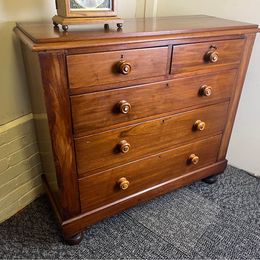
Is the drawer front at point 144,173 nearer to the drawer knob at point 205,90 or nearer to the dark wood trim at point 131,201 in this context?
the dark wood trim at point 131,201

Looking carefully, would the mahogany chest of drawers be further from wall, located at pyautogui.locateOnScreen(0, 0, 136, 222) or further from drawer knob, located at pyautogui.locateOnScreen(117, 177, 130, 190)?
wall, located at pyautogui.locateOnScreen(0, 0, 136, 222)

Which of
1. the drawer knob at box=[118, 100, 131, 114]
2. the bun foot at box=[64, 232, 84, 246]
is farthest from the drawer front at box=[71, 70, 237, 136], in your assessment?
the bun foot at box=[64, 232, 84, 246]

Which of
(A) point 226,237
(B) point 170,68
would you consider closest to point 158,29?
(B) point 170,68

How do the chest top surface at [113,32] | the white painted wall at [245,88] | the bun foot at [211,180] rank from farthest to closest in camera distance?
the bun foot at [211,180] → the white painted wall at [245,88] → the chest top surface at [113,32]

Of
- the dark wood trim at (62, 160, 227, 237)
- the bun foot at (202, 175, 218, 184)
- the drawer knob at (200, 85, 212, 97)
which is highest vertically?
the drawer knob at (200, 85, 212, 97)

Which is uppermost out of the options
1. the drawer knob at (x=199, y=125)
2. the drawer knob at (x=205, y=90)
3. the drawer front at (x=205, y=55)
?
the drawer front at (x=205, y=55)

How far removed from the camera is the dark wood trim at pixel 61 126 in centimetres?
84

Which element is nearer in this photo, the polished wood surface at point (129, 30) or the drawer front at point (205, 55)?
the polished wood surface at point (129, 30)

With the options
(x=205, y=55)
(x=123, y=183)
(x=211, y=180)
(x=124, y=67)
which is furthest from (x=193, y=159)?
(x=124, y=67)

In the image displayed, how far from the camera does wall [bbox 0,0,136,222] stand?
1.10 m

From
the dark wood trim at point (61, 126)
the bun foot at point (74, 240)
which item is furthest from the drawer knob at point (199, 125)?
the bun foot at point (74, 240)

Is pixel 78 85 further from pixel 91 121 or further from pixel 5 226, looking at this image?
pixel 5 226

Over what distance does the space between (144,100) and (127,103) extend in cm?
9

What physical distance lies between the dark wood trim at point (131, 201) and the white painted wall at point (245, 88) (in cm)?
21
